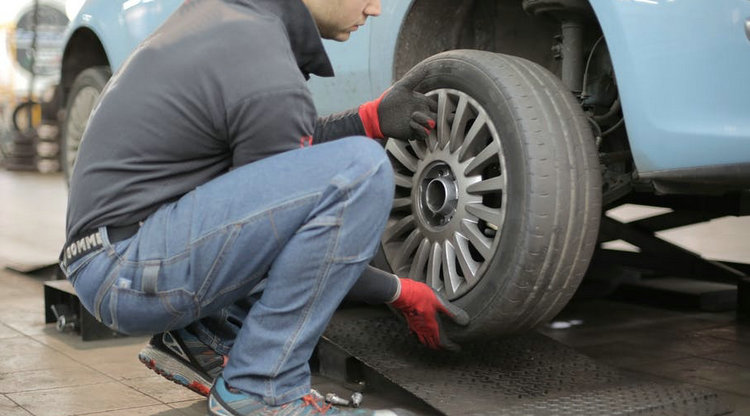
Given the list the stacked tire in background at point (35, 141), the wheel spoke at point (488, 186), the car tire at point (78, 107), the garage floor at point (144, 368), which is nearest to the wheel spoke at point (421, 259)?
the wheel spoke at point (488, 186)

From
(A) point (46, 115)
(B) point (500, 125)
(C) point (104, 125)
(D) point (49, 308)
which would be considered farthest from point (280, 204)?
(A) point (46, 115)

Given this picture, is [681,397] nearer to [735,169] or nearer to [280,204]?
[735,169]

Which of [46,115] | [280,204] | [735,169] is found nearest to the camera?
[280,204]

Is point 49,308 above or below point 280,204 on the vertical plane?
below

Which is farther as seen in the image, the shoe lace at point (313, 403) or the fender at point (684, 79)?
the fender at point (684, 79)

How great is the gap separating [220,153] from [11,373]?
3.67 feet

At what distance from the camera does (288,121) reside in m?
1.77

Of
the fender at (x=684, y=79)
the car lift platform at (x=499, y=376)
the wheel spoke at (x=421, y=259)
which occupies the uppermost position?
the fender at (x=684, y=79)

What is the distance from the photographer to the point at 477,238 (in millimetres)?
2264

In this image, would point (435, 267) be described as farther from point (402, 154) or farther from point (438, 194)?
point (402, 154)

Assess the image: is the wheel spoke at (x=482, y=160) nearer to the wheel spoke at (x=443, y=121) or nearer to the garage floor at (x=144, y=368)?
the wheel spoke at (x=443, y=121)

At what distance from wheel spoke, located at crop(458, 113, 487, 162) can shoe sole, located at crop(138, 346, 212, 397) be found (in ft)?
2.74

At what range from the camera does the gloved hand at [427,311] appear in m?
2.21

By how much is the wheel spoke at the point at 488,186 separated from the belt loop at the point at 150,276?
2.77ft
